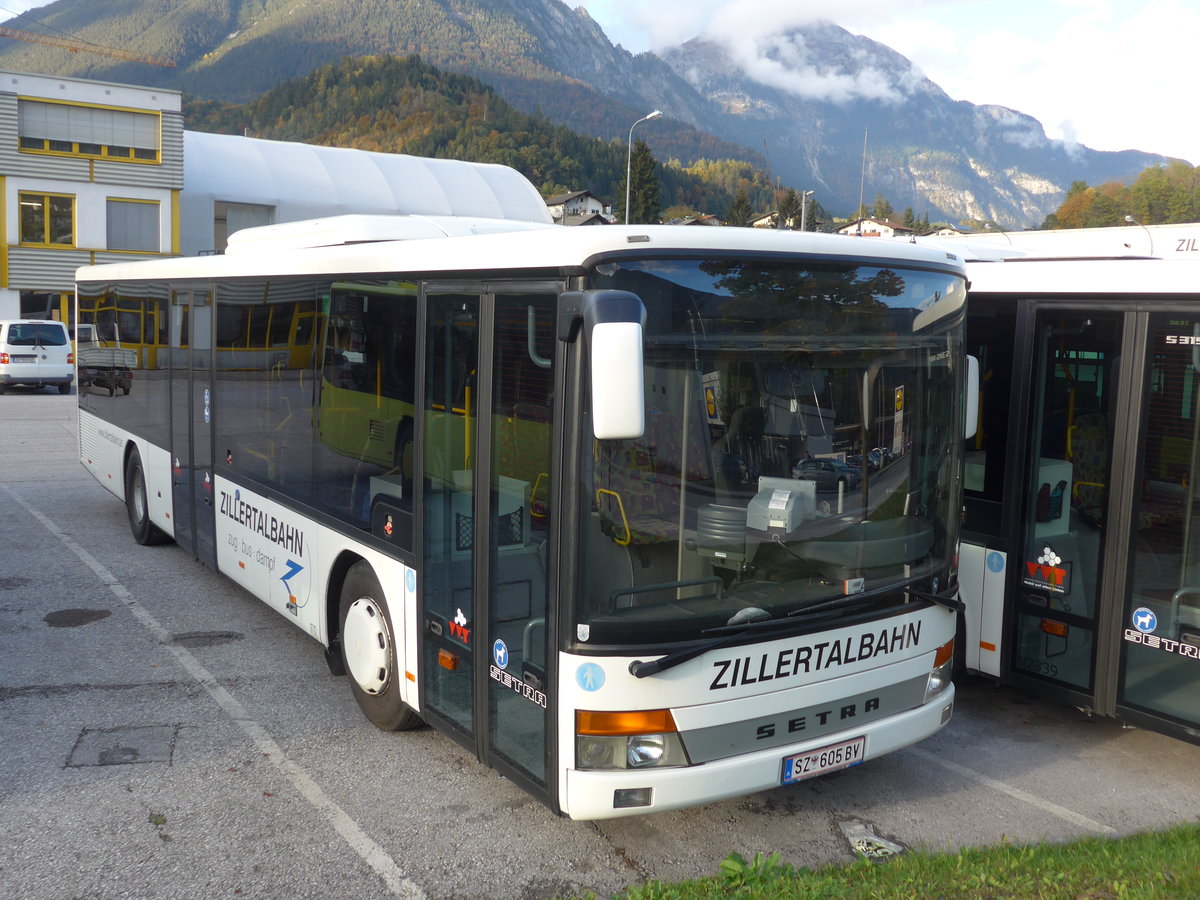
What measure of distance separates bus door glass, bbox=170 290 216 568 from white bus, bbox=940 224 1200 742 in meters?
5.58

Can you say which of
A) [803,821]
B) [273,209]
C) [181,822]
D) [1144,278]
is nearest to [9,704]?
[181,822]

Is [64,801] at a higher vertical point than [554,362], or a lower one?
lower

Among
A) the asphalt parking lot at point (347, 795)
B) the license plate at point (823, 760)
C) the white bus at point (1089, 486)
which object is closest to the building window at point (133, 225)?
the asphalt parking lot at point (347, 795)

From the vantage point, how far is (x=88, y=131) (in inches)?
1463

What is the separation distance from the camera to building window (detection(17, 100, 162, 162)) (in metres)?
36.5

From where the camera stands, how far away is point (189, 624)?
26.5 feet

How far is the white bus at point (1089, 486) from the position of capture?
540cm

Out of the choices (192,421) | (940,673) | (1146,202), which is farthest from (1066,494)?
(1146,202)

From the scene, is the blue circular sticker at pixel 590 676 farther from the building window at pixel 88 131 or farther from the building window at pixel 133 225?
the building window at pixel 88 131

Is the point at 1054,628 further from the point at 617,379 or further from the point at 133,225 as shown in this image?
the point at 133,225

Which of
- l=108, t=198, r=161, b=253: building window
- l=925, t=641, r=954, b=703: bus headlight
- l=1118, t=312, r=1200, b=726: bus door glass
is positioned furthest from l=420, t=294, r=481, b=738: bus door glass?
l=108, t=198, r=161, b=253: building window

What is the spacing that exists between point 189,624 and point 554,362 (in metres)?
5.09

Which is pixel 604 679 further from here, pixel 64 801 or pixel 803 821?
pixel 64 801

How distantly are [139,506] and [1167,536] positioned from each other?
8.78m
